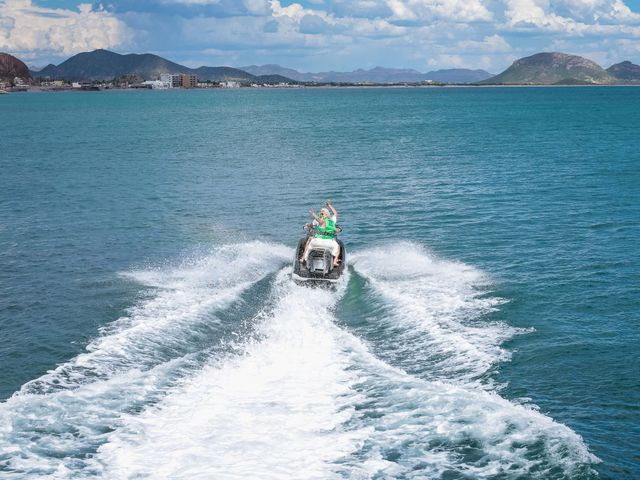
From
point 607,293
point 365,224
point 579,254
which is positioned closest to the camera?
point 607,293

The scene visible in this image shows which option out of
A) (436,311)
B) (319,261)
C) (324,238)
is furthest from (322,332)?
(324,238)

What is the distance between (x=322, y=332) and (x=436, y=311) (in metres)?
4.56

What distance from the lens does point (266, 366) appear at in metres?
22.1

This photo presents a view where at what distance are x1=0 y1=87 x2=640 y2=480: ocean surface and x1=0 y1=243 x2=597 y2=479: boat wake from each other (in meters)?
0.07

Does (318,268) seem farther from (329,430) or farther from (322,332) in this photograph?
(329,430)

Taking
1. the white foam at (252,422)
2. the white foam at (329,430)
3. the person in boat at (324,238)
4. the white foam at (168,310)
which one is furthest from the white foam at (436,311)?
the white foam at (168,310)

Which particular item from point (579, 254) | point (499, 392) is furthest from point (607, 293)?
point (499, 392)

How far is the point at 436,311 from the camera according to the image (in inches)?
1060

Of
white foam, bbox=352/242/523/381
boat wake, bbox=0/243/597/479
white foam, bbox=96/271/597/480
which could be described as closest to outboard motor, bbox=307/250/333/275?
boat wake, bbox=0/243/597/479

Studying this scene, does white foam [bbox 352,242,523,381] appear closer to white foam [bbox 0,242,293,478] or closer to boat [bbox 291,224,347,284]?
boat [bbox 291,224,347,284]

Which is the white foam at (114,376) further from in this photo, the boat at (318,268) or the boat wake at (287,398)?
the boat at (318,268)

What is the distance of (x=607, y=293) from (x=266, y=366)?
1439cm

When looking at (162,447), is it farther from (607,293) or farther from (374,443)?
(607,293)

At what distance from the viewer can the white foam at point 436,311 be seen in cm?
2266
